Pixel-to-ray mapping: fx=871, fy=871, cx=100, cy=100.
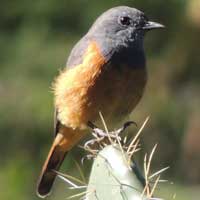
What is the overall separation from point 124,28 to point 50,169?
51.6 inches

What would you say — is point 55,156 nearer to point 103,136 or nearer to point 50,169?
point 50,169

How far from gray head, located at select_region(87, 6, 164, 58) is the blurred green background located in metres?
3.21

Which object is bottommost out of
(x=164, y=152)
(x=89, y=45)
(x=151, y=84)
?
(x=164, y=152)

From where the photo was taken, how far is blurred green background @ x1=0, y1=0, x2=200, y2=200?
30.5 ft

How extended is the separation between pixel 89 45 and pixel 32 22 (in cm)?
455

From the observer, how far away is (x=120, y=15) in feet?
19.1

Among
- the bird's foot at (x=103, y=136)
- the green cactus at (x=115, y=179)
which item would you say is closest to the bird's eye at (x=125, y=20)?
the bird's foot at (x=103, y=136)

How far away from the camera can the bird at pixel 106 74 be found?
215 inches

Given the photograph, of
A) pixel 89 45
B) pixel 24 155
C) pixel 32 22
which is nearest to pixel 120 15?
pixel 89 45

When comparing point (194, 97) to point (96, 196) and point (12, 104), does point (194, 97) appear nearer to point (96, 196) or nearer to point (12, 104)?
point (12, 104)

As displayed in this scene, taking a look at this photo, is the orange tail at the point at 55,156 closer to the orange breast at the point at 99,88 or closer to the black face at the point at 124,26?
the orange breast at the point at 99,88

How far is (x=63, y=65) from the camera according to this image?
9.27 metres

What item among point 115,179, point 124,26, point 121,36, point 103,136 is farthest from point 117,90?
point 115,179

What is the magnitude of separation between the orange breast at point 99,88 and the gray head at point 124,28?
0.52ft
